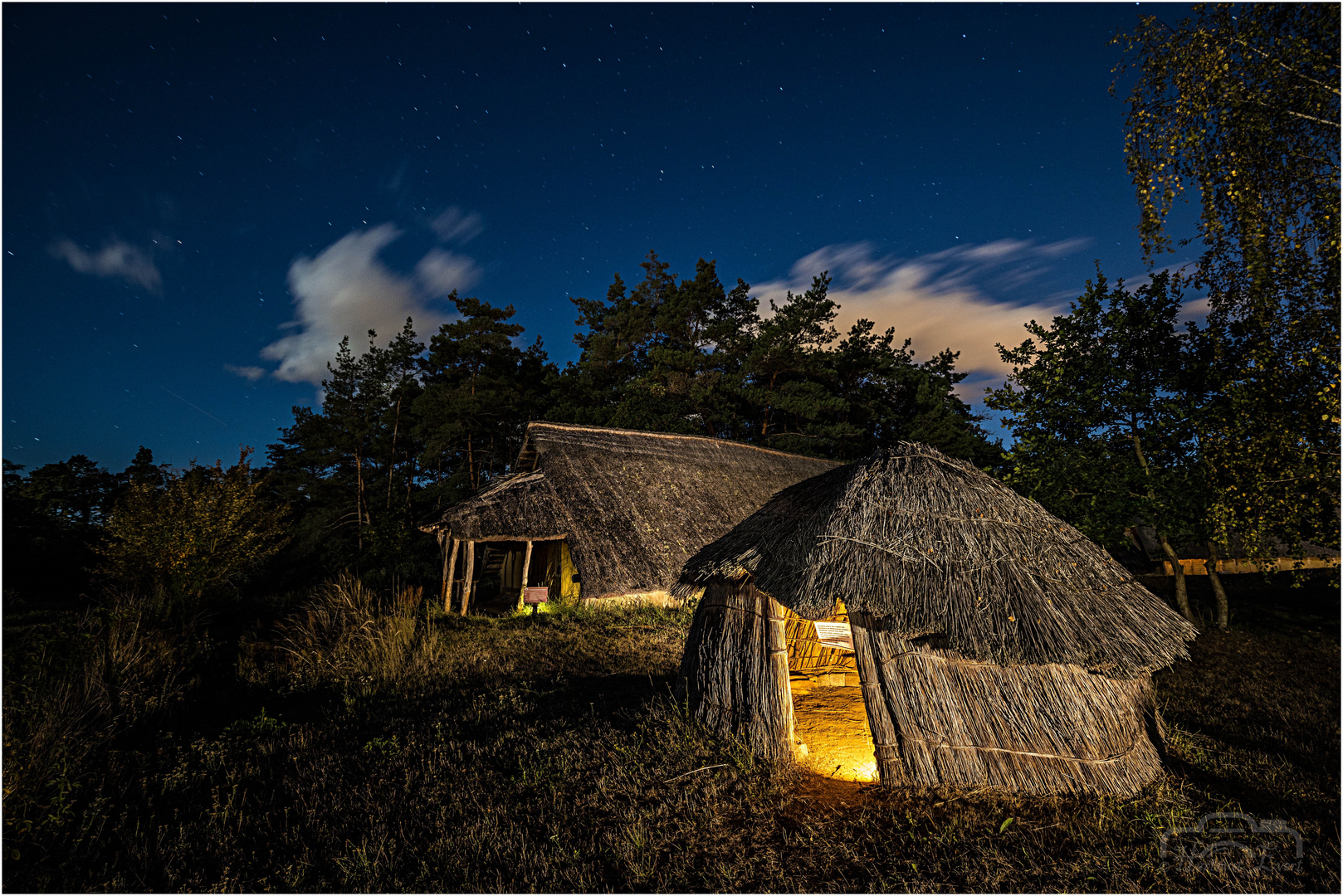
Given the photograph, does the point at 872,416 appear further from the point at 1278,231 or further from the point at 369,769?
the point at 369,769

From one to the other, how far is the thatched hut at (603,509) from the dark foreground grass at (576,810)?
5609 mm

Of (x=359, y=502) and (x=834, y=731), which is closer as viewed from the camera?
(x=834, y=731)

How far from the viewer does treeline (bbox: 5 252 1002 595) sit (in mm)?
22641

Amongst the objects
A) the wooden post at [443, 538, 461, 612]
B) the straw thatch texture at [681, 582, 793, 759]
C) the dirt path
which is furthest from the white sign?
the wooden post at [443, 538, 461, 612]

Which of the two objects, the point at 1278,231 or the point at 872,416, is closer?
the point at 1278,231

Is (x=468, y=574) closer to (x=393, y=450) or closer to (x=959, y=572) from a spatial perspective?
(x=959, y=572)

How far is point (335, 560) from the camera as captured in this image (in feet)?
79.3

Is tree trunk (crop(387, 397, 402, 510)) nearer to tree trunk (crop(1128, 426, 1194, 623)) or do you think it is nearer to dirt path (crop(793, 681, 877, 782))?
dirt path (crop(793, 681, 877, 782))

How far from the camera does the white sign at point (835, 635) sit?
7.39 meters

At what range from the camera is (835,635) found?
302 inches

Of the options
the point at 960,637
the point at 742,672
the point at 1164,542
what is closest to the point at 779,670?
the point at 742,672

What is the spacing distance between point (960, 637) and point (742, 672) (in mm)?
2114

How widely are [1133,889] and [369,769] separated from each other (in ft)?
18.6

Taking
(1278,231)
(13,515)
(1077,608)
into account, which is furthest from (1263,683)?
(13,515)
